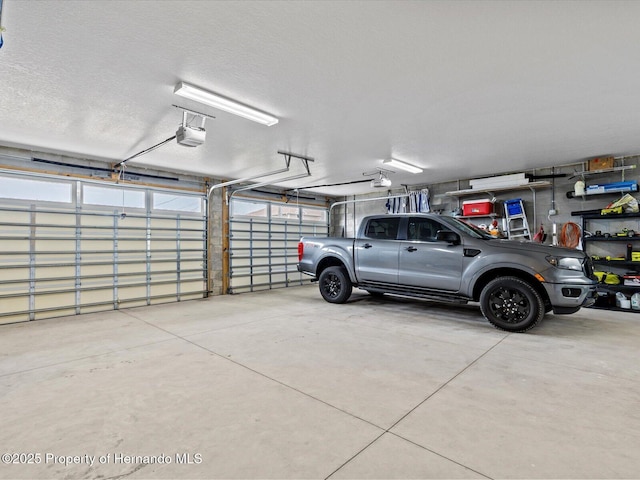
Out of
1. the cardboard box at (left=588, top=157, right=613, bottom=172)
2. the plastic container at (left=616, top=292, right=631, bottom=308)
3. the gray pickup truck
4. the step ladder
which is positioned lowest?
the plastic container at (left=616, top=292, right=631, bottom=308)

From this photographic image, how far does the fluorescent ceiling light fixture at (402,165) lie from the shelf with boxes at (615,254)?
11.2 feet

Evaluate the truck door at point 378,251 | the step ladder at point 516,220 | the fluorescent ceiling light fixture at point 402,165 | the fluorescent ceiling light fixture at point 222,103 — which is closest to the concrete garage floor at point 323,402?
the truck door at point 378,251

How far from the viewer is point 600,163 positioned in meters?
6.39

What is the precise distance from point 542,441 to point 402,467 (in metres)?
0.93

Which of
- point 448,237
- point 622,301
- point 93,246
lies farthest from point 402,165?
point 93,246

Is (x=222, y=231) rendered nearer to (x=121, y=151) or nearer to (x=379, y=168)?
(x=121, y=151)

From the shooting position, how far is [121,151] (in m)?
5.74

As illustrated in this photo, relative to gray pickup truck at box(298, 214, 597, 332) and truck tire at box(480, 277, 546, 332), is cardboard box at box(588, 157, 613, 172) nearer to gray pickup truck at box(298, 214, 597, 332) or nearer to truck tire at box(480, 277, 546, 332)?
gray pickup truck at box(298, 214, 597, 332)

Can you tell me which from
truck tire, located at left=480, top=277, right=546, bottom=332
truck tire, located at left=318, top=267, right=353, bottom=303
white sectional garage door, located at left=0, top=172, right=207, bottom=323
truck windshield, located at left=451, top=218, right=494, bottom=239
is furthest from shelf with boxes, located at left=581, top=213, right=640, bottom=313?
white sectional garage door, located at left=0, top=172, right=207, bottom=323

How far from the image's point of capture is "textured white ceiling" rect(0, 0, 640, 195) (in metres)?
2.37

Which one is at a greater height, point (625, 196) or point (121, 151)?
point (121, 151)

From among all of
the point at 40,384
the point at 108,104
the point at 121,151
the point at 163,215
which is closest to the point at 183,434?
the point at 40,384

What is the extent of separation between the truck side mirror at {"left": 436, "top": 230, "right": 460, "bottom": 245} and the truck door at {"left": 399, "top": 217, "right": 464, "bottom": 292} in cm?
8

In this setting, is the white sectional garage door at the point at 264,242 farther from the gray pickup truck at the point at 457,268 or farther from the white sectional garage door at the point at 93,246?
the gray pickup truck at the point at 457,268
